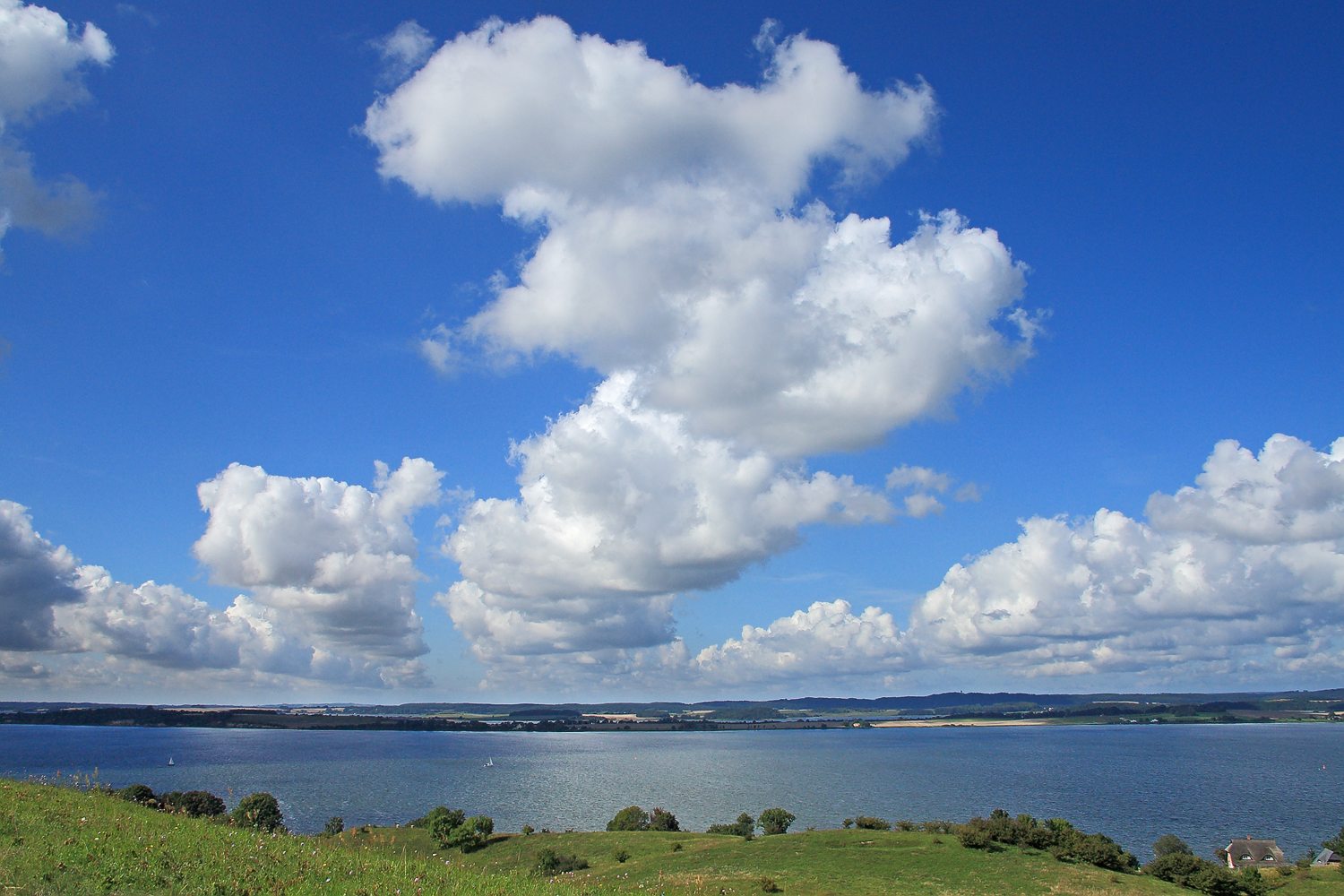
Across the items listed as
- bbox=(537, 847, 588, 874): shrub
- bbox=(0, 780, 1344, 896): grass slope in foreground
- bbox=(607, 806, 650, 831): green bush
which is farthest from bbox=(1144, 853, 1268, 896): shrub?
bbox=(607, 806, 650, 831): green bush

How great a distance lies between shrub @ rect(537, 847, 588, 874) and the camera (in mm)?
65625

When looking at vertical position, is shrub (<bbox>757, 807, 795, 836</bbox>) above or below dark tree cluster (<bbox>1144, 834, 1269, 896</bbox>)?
below

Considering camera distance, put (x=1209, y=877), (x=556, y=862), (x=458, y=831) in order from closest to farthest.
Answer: (x=1209, y=877)
(x=556, y=862)
(x=458, y=831)

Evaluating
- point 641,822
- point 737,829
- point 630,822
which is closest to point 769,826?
point 737,829

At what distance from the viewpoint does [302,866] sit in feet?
46.0

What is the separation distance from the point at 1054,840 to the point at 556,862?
4435cm

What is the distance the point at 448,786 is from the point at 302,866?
658ft

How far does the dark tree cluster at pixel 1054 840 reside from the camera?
2459 inches

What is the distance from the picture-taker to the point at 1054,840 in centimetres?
6625

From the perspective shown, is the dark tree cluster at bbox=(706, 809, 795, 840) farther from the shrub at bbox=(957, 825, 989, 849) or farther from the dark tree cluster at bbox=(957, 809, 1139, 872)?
the shrub at bbox=(957, 825, 989, 849)

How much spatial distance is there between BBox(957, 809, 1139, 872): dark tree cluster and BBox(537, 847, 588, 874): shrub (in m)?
34.8

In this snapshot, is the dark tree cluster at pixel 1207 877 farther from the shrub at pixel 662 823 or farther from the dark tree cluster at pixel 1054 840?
the shrub at pixel 662 823

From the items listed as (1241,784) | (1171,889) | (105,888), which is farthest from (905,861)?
(1241,784)

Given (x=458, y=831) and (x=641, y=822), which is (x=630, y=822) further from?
(x=458, y=831)
